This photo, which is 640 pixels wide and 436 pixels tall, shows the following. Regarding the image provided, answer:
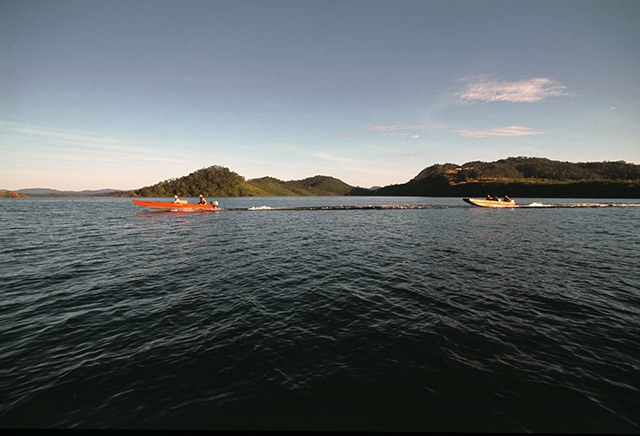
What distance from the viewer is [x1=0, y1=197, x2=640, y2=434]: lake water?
245 inches

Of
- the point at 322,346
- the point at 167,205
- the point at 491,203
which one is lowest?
the point at 322,346

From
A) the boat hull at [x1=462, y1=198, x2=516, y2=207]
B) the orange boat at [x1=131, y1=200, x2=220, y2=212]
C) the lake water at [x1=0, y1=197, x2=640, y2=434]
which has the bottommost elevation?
the lake water at [x1=0, y1=197, x2=640, y2=434]

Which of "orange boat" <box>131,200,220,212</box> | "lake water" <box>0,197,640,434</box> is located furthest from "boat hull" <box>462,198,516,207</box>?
"orange boat" <box>131,200,220,212</box>

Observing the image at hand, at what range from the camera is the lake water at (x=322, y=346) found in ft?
20.4

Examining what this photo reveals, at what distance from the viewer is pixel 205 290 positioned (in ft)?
45.3

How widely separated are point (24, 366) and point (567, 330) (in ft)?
59.6

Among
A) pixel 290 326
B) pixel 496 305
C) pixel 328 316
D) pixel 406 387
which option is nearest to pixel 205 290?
pixel 290 326

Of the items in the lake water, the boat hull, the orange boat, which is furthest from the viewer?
the boat hull

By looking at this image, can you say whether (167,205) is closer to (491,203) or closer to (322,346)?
(322,346)

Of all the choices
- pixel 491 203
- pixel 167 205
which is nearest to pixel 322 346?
pixel 167 205

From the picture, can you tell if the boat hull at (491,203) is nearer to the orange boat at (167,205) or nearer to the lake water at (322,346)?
the lake water at (322,346)

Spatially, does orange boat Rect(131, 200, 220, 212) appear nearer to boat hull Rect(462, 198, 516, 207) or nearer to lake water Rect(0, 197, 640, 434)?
lake water Rect(0, 197, 640, 434)

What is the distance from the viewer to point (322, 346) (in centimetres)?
882

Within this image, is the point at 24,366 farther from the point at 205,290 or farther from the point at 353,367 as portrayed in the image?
the point at 353,367
